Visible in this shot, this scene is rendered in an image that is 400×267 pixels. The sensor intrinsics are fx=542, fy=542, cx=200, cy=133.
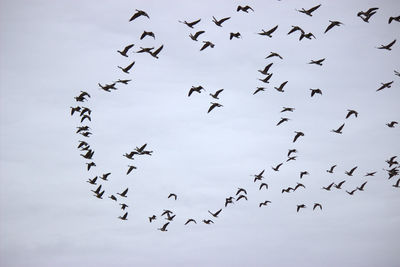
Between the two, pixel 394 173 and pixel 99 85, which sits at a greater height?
pixel 99 85

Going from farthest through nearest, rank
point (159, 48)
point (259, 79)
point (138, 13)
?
1. point (259, 79)
2. point (159, 48)
3. point (138, 13)

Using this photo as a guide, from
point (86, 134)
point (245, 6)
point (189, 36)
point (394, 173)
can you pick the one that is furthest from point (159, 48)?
point (394, 173)

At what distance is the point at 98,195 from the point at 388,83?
32.2m

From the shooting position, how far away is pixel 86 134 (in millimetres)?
58312

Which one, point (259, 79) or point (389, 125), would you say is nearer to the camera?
point (259, 79)

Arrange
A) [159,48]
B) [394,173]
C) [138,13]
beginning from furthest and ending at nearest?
[394,173] < [159,48] < [138,13]

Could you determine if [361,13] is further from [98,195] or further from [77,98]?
[98,195]

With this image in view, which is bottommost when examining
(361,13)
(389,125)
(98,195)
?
(98,195)

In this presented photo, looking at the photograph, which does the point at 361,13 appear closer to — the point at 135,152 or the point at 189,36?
the point at 189,36

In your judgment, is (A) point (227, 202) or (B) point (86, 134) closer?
(B) point (86, 134)

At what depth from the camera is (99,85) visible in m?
52.1

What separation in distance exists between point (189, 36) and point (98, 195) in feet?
72.0

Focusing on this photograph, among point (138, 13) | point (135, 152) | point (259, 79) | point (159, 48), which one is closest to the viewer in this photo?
point (138, 13)

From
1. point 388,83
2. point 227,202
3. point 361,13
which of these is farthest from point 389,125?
point 227,202
